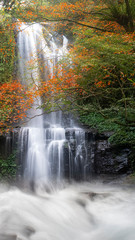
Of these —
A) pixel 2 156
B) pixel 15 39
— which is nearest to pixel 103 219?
pixel 2 156

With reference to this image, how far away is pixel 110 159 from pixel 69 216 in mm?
3549

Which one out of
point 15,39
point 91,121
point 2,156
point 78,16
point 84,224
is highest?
point 15,39

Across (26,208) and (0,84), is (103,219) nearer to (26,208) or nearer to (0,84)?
(26,208)

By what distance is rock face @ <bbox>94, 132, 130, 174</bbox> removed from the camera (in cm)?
785

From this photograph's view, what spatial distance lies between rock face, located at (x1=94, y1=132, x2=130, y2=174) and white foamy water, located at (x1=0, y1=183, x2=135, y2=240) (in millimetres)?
1108

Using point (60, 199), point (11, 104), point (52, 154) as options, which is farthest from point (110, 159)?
point (11, 104)

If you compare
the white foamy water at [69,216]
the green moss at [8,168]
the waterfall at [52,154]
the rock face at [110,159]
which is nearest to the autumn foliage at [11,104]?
the waterfall at [52,154]

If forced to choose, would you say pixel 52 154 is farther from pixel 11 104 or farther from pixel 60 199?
pixel 11 104

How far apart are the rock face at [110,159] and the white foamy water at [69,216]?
1108mm

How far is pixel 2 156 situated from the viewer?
840 cm

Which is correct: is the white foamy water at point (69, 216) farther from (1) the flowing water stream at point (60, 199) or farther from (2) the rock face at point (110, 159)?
(2) the rock face at point (110, 159)

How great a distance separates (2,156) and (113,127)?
4790 millimetres

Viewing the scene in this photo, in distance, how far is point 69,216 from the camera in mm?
4988

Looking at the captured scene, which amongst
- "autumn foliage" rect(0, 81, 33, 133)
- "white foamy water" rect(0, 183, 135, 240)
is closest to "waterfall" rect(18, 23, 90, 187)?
"autumn foliage" rect(0, 81, 33, 133)
